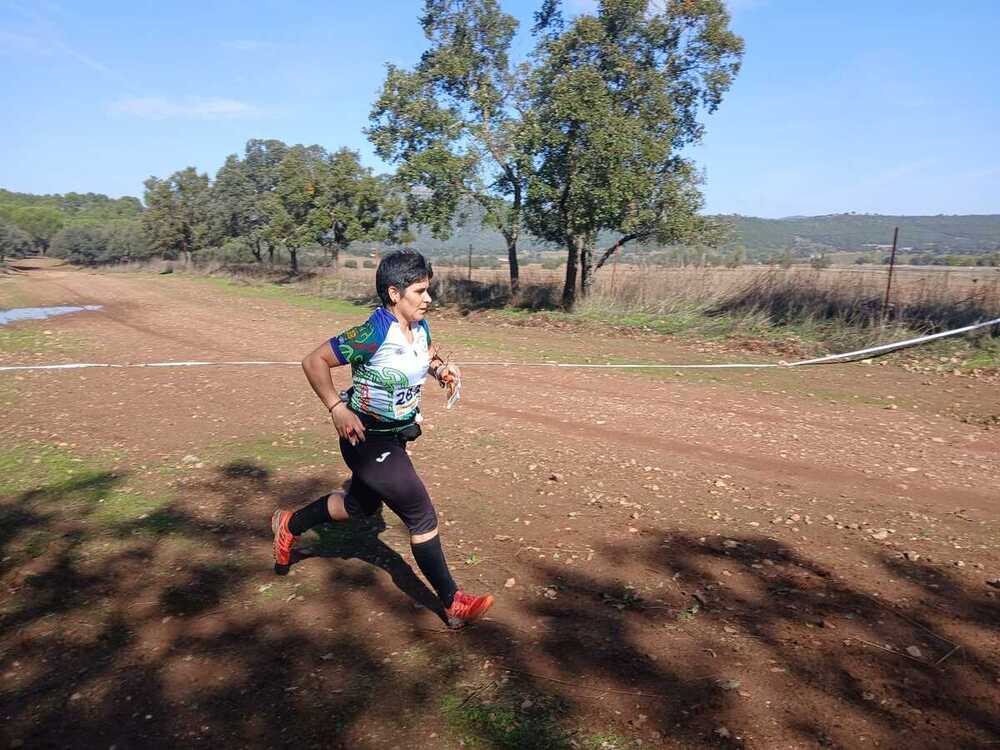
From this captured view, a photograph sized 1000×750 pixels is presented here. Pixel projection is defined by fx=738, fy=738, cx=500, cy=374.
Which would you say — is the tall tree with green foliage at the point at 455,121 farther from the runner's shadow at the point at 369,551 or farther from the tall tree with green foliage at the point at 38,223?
the tall tree with green foliage at the point at 38,223

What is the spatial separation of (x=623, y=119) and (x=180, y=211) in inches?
1818

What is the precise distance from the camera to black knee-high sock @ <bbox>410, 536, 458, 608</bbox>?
383 centimetres

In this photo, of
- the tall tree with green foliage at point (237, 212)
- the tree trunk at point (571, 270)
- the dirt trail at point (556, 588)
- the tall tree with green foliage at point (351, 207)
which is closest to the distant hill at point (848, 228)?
the tall tree with green foliage at point (351, 207)

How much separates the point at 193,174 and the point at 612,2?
45418 millimetres

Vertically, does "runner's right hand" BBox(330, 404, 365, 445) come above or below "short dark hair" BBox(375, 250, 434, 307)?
below

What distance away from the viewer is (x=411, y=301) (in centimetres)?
376

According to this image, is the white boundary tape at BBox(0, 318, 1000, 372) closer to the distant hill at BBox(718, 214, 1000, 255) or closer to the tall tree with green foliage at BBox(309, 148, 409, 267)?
the tall tree with green foliage at BBox(309, 148, 409, 267)

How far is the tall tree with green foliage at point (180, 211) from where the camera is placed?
55.4 m

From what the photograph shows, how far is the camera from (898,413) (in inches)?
364

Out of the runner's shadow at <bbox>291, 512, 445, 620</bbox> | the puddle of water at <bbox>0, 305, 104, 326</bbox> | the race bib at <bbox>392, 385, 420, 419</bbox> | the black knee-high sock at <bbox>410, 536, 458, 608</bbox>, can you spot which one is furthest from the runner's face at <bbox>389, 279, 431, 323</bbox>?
the puddle of water at <bbox>0, 305, 104, 326</bbox>

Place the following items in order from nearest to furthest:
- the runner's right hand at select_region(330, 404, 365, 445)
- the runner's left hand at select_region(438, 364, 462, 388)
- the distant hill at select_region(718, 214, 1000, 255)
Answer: the runner's right hand at select_region(330, 404, 365, 445)
the runner's left hand at select_region(438, 364, 462, 388)
the distant hill at select_region(718, 214, 1000, 255)

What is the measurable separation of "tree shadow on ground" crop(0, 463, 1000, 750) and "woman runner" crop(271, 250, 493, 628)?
0.48m

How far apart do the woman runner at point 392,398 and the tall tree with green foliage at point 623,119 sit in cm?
1524

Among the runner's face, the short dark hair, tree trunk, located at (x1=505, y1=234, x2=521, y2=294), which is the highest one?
the short dark hair
